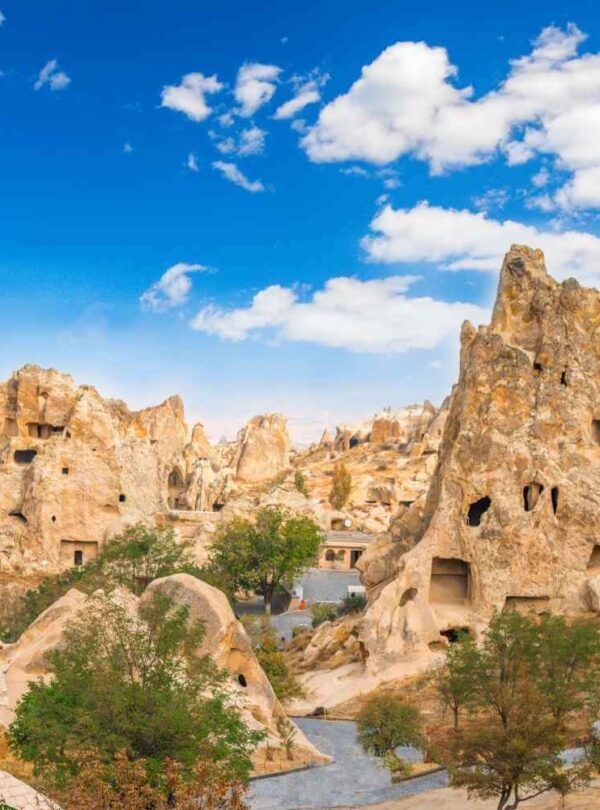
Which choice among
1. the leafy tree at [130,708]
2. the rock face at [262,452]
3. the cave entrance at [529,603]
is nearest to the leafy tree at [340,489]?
the rock face at [262,452]

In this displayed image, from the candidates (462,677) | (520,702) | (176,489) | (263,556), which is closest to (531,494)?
(462,677)

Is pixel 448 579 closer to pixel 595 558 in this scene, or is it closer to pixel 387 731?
pixel 595 558

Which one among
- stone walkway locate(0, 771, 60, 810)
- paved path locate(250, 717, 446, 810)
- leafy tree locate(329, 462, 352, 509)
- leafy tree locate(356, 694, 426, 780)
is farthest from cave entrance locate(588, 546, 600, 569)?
leafy tree locate(329, 462, 352, 509)

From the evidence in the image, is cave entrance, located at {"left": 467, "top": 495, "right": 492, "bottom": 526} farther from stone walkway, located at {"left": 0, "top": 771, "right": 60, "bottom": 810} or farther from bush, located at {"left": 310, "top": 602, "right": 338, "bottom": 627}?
stone walkway, located at {"left": 0, "top": 771, "right": 60, "bottom": 810}

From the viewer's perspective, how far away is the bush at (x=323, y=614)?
38969 millimetres

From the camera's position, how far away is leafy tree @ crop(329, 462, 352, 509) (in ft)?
264

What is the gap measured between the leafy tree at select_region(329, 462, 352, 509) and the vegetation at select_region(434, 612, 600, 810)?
57.9 m

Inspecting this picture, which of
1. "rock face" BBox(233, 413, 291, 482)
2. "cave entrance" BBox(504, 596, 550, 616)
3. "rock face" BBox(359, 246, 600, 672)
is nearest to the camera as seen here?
"rock face" BBox(359, 246, 600, 672)

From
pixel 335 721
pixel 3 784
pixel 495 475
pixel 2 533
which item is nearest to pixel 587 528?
pixel 495 475

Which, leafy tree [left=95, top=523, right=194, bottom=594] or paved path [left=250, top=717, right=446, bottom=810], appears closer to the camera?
paved path [left=250, top=717, right=446, bottom=810]

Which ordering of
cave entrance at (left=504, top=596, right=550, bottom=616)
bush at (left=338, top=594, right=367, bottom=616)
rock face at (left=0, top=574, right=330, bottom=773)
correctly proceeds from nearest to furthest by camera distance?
1. rock face at (left=0, top=574, right=330, bottom=773)
2. cave entrance at (left=504, top=596, right=550, bottom=616)
3. bush at (left=338, top=594, right=367, bottom=616)

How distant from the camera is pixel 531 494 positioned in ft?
105

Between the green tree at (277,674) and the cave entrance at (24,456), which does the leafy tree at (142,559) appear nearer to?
the green tree at (277,674)

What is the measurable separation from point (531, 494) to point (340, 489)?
49.9 metres
